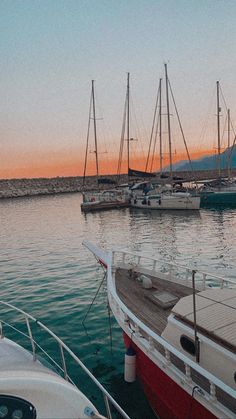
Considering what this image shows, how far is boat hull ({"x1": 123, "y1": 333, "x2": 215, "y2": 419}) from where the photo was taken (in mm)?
6463

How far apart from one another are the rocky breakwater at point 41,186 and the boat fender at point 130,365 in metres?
96.3

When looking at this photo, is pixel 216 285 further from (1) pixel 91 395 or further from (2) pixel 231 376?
(2) pixel 231 376

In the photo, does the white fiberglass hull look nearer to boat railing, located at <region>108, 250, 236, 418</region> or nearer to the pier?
boat railing, located at <region>108, 250, 236, 418</region>

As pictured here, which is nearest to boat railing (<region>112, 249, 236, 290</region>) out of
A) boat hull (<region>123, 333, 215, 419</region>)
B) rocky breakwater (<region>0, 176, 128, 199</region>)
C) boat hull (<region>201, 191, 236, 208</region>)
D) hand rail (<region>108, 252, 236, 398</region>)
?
hand rail (<region>108, 252, 236, 398</region>)

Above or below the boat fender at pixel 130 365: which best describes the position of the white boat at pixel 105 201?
above

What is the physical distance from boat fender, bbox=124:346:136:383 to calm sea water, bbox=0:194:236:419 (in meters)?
0.51

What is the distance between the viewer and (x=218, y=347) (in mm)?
6246

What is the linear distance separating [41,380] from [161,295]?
661 cm

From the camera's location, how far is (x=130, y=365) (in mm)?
8703

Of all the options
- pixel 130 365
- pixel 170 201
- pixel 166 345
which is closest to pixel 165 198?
pixel 170 201

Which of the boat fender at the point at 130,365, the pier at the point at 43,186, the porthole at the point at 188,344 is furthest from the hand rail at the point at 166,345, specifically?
the pier at the point at 43,186

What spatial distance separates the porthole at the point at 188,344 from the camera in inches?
271

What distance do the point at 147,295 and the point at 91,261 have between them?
1360cm

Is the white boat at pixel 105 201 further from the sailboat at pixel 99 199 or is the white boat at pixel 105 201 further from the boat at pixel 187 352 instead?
the boat at pixel 187 352
